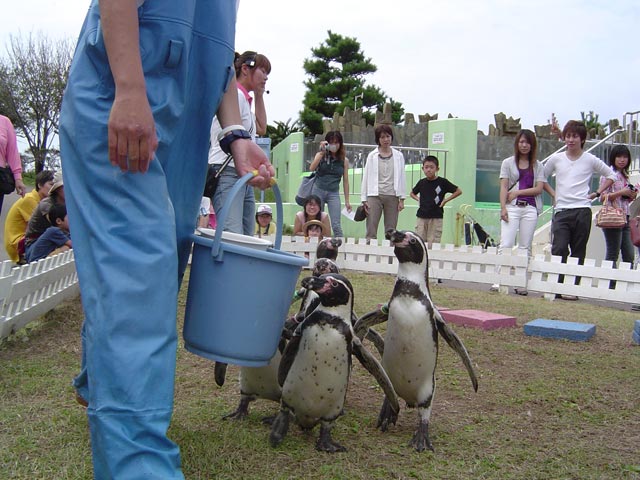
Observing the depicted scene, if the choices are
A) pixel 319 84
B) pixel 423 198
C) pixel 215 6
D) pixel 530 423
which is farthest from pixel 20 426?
pixel 319 84

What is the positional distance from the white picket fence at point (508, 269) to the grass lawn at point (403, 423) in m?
2.78

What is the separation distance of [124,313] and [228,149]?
0.90m

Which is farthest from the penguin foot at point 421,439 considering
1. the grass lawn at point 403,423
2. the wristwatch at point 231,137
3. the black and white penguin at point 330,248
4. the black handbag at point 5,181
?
the black handbag at point 5,181

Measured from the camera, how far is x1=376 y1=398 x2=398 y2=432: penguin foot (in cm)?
305

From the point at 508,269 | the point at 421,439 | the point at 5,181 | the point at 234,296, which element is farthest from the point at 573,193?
the point at 234,296

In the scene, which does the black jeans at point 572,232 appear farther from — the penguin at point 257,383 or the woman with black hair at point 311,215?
the penguin at point 257,383

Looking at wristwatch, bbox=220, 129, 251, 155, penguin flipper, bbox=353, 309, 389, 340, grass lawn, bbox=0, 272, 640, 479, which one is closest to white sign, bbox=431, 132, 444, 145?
grass lawn, bbox=0, 272, 640, 479

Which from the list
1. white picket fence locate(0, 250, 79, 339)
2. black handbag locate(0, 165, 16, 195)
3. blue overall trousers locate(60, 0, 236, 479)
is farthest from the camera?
black handbag locate(0, 165, 16, 195)

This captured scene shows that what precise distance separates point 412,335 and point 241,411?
81cm

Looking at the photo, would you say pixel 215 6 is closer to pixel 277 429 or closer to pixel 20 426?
pixel 277 429

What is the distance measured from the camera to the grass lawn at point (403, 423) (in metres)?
2.59

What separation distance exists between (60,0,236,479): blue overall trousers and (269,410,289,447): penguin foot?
1019 millimetres

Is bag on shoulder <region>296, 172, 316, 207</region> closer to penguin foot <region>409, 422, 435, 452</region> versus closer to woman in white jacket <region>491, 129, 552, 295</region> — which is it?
woman in white jacket <region>491, 129, 552, 295</region>

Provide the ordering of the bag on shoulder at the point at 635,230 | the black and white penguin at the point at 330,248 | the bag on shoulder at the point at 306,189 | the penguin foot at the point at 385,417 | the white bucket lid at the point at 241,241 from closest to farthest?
the white bucket lid at the point at 241,241 → the penguin foot at the point at 385,417 → the black and white penguin at the point at 330,248 → the bag on shoulder at the point at 635,230 → the bag on shoulder at the point at 306,189
